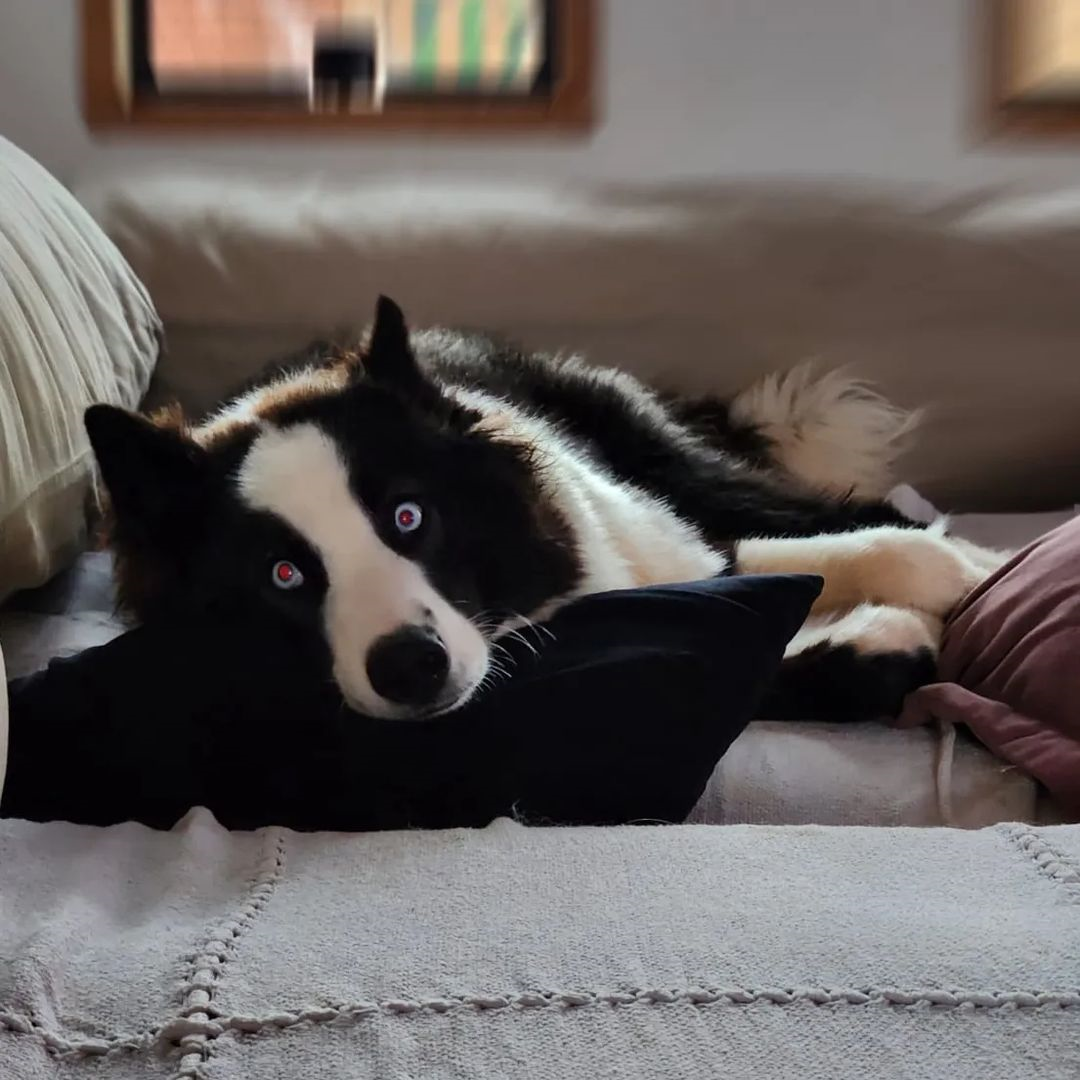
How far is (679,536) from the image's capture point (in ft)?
5.55

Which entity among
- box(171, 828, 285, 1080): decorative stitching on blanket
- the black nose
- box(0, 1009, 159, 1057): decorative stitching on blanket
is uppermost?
the black nose

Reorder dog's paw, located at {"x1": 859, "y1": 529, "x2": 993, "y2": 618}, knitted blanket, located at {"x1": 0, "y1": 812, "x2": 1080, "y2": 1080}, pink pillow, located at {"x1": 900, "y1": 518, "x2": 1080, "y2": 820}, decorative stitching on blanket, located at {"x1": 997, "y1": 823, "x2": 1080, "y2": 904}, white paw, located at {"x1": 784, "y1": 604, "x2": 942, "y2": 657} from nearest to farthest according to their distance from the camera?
knitted blanket, located at {"x1": 0, "y1": 812, "x2": 1080, "y2": 1080}
decorative stitching on blanket, located at {"x1": 997, "y1": 823, "x2": 1080, "y2": 904}
pink pillow, located at {"x1": 900, "y1": 518, "x2": 1080, "y2": 820}
white paw, located at {"x1": 784, "y1": 604, "x2": 942, "y2": 657}
dog's paw, located at {"x1": 859, "y1": 529, "x2": 993, "y2": 618}

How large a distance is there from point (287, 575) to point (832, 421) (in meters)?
1.17

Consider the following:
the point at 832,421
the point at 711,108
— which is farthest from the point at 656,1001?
the point at 711,108

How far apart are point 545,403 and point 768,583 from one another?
0.81 m

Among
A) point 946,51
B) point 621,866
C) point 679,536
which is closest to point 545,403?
point 679,536

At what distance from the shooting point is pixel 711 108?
9.32ft

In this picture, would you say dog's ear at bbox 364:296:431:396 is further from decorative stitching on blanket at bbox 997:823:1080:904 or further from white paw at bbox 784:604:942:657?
decorative stitching on blanket at bbox 997:823:1080:904

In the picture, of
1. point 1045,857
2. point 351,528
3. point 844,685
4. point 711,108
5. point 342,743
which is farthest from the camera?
point 711,108

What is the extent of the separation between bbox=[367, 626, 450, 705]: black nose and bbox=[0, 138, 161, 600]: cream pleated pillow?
458 millimetres

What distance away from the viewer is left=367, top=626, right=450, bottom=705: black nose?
3.61ft

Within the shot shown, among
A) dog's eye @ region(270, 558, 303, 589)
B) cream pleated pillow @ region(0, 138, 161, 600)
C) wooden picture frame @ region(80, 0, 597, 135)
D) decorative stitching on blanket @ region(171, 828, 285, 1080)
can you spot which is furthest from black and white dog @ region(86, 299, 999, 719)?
wooden picture frame @ region(80, 0, 597, 135)

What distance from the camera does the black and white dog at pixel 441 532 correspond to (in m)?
1.19

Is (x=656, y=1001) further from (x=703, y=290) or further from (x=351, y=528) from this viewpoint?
(x=703, y=290)
